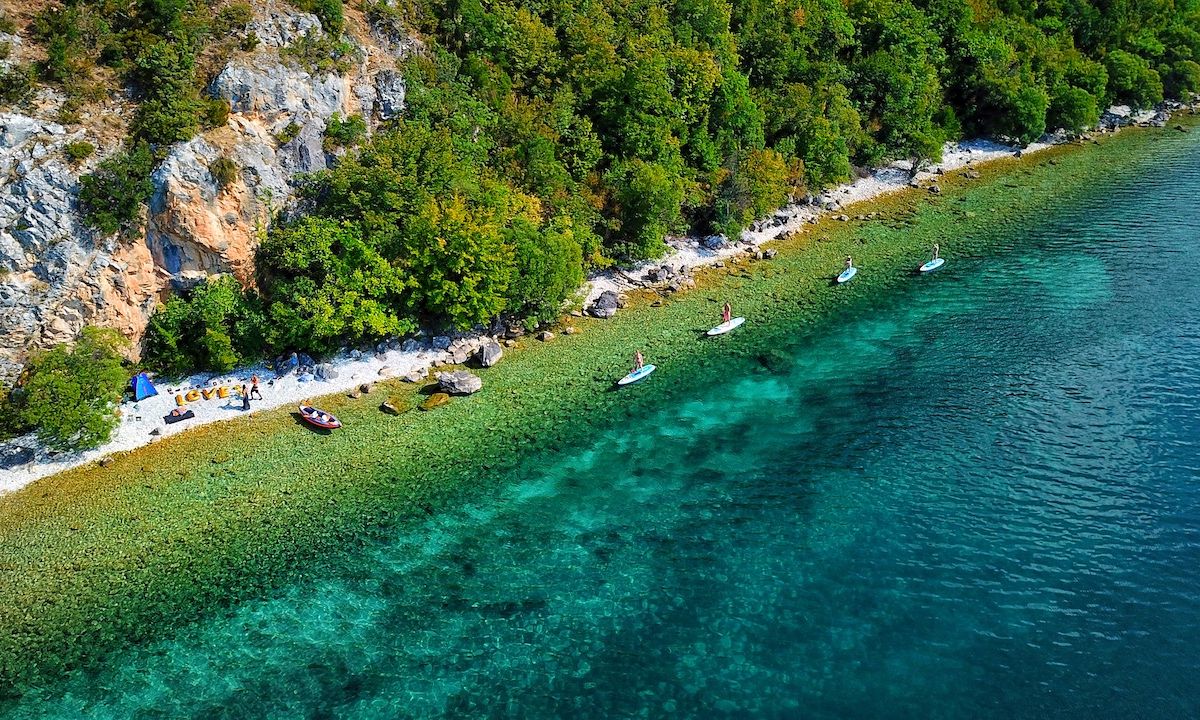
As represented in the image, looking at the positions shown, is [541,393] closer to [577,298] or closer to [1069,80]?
[577,298]

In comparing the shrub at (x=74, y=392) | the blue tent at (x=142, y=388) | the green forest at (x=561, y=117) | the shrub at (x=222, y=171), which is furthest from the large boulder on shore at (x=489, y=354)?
the shrub at (x=74, y=392)

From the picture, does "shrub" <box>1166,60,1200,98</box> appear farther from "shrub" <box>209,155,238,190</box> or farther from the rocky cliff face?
"shrub" <box>209,155,238,190</box>

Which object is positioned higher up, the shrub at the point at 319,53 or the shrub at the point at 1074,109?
the shrub at the point at 319,53

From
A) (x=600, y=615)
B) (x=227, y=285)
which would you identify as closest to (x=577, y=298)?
(x=227, y=285)

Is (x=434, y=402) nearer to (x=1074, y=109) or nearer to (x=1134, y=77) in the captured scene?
(x=1074, y=109)

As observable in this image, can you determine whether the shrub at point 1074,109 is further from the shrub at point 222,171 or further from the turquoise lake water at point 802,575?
the shrub at point 222,171

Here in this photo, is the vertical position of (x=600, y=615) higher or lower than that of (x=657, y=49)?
lower

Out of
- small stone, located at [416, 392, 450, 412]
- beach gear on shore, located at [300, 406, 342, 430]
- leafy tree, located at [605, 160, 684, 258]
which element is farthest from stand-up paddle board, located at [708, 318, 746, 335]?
beach gear on shore, located at [300, 406, 342, 430]

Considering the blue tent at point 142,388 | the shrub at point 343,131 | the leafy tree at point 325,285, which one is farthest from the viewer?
the shrub at point 343,131
